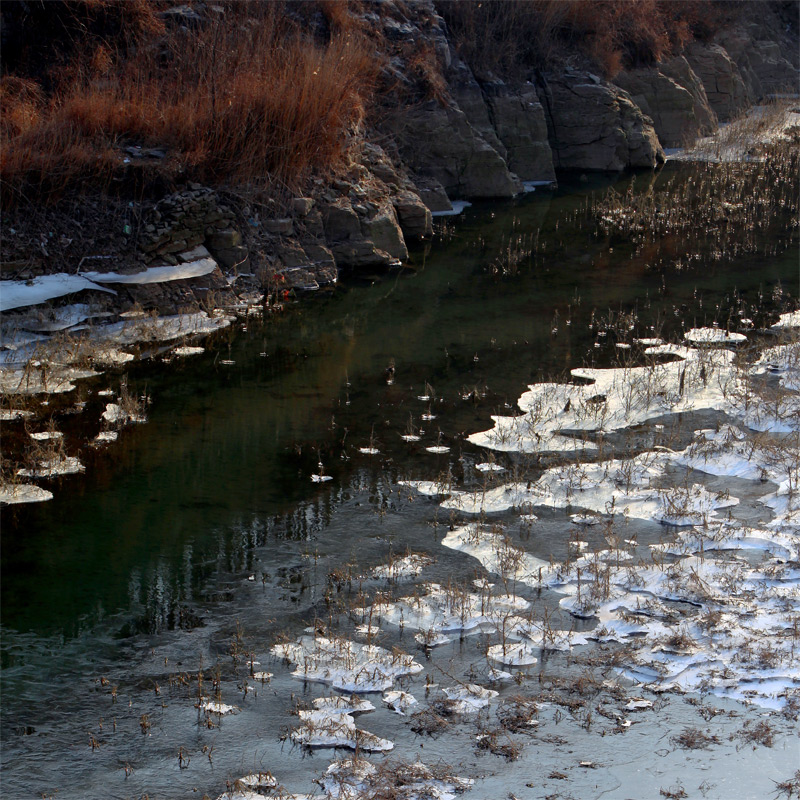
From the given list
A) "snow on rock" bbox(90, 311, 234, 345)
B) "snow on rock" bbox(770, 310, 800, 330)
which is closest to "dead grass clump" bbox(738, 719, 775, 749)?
"snow on rock" bbox(770, 310, 800, 330)

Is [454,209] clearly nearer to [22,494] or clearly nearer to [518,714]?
[22,494]

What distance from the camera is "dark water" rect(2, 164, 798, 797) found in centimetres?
607

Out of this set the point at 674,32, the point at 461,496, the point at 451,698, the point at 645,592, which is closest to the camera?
the point at 451,698

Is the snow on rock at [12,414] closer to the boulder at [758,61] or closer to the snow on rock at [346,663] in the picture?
the snow on rock at [346,663]

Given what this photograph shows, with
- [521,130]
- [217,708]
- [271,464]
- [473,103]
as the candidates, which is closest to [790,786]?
[217,708]

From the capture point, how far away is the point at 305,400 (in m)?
10.5

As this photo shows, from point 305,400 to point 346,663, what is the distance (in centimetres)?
494

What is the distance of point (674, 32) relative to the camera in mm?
27281

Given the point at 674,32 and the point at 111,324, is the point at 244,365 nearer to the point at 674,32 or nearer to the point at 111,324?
the point at 111,324

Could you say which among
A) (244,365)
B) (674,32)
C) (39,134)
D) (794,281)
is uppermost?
(674,32)

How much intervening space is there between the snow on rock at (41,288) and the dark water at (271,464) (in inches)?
67.6

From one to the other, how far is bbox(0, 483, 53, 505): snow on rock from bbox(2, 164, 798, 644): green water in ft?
0.51

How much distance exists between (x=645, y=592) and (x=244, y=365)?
243 inches

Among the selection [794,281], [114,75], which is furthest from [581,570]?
[114,75]
